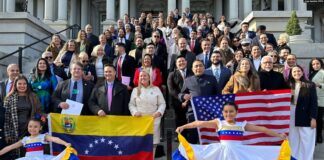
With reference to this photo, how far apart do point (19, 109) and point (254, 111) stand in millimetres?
4292

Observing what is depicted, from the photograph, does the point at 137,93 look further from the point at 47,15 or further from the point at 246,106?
the point at 47,15

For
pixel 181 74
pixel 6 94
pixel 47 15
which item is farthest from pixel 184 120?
pixel 47 15

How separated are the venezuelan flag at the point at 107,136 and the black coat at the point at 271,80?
238 cm

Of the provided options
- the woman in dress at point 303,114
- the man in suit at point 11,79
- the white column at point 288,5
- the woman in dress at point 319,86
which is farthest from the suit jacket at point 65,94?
the white column at point 288,5

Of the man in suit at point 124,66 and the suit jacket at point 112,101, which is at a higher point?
the man in suit at point 124,66

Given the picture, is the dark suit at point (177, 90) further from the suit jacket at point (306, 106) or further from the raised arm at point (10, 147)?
the raised arm at point (10, 147)

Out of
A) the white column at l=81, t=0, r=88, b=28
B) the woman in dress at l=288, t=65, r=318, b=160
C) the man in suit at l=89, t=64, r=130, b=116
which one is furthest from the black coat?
the white column at l=81, t=0, r=88, b=28

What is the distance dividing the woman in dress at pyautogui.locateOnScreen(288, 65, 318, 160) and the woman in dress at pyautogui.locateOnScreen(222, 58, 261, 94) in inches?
33.2

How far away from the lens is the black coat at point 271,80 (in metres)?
9.11

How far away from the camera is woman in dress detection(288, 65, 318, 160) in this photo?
9000 millimetres

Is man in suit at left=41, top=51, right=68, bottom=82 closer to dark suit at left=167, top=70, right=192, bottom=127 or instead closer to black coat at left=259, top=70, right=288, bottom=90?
dark suit at left=167, top=70, right=192, bottom=127

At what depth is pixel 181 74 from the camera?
31.8 feet

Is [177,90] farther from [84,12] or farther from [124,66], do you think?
[84,12]

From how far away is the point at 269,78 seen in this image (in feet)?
30.0
